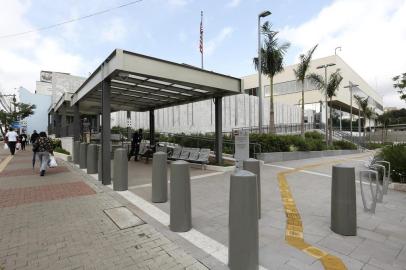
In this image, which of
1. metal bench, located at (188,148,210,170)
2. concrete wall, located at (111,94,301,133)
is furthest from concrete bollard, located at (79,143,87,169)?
concrete wall, located at (111,94,301,133)

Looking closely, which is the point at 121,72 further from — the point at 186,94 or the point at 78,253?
the point at 78,253

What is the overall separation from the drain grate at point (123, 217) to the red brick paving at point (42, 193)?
187 centimetres

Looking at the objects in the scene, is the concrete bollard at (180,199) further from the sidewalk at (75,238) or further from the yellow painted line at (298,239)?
the yellow painted line at (298,239)

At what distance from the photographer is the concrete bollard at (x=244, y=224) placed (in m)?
3.08

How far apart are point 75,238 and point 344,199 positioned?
407 cm

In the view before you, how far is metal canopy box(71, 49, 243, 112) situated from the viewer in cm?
732

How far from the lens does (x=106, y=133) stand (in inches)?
316

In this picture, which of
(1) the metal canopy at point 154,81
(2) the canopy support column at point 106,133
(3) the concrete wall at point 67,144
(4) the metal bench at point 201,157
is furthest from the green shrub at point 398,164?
(3) the concrete wall at point 67,144

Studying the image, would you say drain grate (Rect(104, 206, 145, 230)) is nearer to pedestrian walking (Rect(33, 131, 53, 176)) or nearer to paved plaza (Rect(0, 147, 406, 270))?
paved plaza (Rect(0, 147, 406, 270))

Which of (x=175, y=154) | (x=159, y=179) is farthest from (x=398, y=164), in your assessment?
(x=175, y=154)

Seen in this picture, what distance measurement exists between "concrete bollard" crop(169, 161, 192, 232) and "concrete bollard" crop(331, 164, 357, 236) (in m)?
2.27

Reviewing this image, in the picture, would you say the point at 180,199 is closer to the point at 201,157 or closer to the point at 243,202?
the point at 243,202

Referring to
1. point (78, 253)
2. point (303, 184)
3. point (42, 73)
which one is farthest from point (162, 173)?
point (42, 73)

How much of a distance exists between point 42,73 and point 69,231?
6471cm
